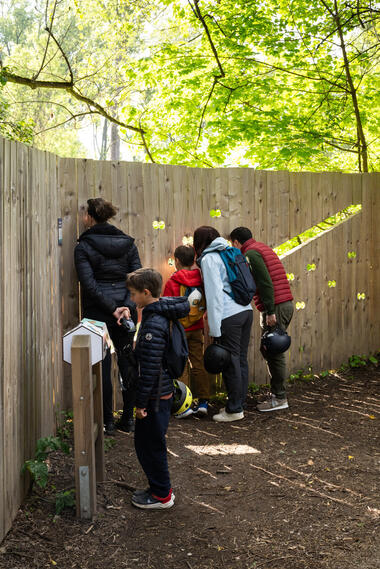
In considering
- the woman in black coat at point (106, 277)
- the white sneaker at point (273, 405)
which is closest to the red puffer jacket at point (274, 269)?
the white sneaker at point (273, 405)

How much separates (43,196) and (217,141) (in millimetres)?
7389

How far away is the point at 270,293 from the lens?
6.03m

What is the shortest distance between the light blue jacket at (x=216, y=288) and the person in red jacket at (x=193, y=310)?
0.70 ft

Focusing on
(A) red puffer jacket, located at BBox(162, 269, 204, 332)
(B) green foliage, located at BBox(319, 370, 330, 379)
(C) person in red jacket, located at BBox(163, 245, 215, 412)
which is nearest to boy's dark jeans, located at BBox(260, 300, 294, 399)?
(C) person in red jacket, located at BBox(163, 245, 215, 412)

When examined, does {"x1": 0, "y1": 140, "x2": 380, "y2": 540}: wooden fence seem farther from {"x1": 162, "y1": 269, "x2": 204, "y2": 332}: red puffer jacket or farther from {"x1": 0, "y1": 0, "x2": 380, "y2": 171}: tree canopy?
{"x1": 0, "y1": 0, "x2": 380, "y2": 171}: tree canopy

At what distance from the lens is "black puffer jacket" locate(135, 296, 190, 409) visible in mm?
3770

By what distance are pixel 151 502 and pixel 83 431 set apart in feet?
2.39

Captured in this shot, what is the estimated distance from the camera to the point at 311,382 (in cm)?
720

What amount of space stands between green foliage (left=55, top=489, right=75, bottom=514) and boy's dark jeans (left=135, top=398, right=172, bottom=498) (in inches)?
19.7

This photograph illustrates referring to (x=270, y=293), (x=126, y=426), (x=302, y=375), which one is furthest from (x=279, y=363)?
(x=126, y=426)

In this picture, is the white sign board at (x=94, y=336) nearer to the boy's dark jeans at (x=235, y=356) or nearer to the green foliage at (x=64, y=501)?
the green foliage at (x=64, y=501)

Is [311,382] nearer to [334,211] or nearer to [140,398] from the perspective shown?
[334,211]

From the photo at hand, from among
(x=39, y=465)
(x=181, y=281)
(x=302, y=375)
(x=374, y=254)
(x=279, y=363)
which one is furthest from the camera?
(x=374, y=254)

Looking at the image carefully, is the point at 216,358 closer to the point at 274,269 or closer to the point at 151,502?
the point at 274,269
